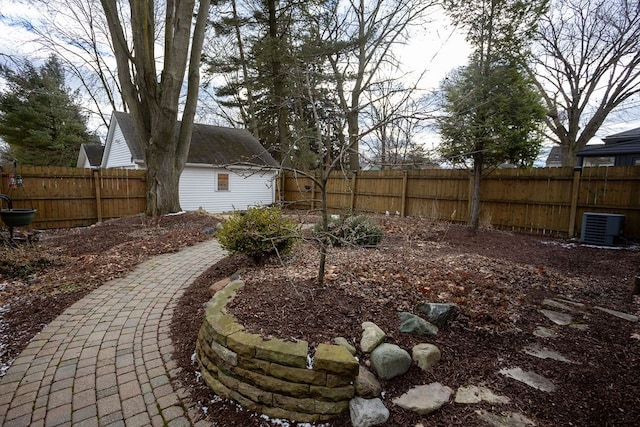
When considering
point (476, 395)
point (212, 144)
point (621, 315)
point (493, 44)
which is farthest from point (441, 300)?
point (212, 144)

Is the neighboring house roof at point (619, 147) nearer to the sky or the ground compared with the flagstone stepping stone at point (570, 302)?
nearer to the sky

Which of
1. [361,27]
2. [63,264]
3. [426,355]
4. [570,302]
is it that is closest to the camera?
[426,355]

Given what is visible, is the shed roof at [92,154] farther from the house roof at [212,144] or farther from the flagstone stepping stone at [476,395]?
the flagstone stepping stone at [476,395]

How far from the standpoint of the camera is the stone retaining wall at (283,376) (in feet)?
5.85

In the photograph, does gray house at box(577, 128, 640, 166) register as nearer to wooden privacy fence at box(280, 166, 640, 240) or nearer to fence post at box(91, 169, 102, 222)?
wooden privacy fence at box(280, 166, 640, 240)

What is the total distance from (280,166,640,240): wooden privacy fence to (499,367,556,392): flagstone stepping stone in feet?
11.0

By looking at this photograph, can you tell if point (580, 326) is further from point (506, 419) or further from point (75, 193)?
point (75, 193)

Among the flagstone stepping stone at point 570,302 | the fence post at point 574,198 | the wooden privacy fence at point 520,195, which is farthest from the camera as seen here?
the fence post at point 574,198

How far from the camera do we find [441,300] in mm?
2781

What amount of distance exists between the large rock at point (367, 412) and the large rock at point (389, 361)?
0.62 ft

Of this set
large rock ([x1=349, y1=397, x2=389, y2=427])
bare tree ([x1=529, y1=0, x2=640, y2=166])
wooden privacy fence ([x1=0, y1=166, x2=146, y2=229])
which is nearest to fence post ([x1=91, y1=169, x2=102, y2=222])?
wooden privacy fence ([x1=0, y1=166, x2=146, y2=229])

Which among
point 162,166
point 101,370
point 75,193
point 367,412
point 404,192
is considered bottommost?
point 101,370

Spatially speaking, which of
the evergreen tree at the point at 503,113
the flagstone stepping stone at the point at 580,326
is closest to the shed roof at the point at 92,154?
the evergreen tree at the point at 503,113

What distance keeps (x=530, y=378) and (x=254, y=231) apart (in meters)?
2.86
